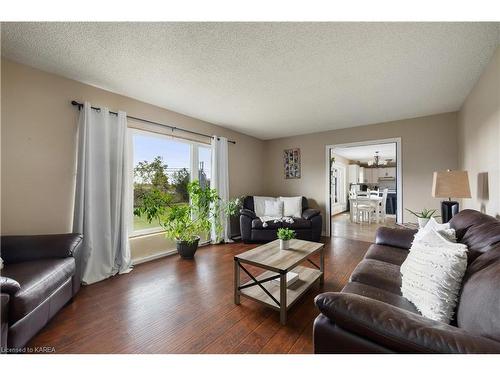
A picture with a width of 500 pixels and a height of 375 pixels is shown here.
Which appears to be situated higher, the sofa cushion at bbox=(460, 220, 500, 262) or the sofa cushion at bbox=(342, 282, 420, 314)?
the sofa cushion at bbox=(460, 220, 500, 262)

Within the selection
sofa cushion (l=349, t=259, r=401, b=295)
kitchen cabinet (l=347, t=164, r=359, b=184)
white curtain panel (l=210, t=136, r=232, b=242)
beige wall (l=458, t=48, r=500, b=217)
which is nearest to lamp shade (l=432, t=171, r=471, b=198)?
beige wall (l=458, t=48, r=500, b=217)

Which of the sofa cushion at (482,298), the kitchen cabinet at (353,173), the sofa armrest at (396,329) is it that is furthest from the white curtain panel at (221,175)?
the kitchen cabinet at (353,173)

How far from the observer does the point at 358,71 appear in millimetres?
2111

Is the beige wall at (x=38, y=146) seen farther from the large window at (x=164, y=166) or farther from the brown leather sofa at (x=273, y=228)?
the brown leather sofa at (x=273, y=228)

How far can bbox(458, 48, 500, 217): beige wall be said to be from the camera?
1797mm

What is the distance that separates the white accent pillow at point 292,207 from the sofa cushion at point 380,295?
9.28 ft

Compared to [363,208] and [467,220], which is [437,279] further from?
[363,208]

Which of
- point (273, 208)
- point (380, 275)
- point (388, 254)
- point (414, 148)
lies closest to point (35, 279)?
point (380, 275)

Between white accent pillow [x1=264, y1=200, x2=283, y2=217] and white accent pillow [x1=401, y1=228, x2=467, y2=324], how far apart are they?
121 inches

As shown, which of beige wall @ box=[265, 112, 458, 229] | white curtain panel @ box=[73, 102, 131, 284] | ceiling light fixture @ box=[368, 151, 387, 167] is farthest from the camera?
ceiling light fixture @ box=[368, 151, 387, 167]

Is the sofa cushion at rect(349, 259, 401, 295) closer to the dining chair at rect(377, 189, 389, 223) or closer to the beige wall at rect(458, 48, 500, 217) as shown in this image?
the beige wall at rect(458, 48, 500, 217)

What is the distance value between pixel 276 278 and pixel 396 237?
1354mm

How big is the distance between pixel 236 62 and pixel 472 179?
301cm

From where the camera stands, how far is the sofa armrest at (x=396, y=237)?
211 cm
